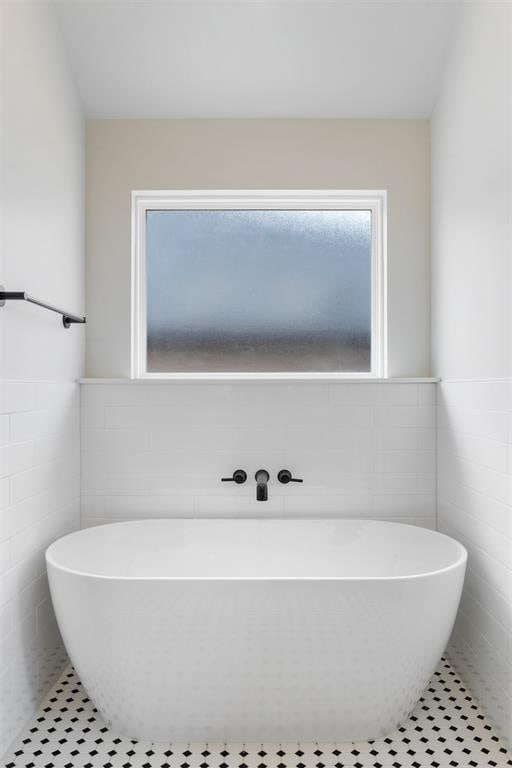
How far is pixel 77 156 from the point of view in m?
2.70

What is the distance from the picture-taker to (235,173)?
111 inches

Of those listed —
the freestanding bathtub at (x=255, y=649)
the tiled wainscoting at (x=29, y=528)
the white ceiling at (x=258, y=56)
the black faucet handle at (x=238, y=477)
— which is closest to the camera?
the freestanding bathtub at (x=255, y=649)

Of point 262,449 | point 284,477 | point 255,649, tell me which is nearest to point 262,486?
point 284,477

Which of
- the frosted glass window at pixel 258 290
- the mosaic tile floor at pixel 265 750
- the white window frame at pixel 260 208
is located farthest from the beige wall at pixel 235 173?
the mosaic tile floor at pixel 265 750

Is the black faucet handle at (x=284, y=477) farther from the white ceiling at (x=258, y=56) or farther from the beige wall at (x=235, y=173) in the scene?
the white ceiling at (x=258, y=56)

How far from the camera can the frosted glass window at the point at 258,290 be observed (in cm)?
295

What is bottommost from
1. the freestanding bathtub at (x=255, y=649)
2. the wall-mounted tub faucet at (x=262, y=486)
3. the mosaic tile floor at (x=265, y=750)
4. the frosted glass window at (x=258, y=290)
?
the mosaic tile floor at (x=265, y=750)

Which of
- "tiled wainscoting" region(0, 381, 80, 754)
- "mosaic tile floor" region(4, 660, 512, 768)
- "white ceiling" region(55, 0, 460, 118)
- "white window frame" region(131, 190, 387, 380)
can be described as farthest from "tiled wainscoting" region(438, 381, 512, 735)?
"tiled wainscoting" region(0, 381, 80, 754)

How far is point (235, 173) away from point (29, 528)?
6.28ft

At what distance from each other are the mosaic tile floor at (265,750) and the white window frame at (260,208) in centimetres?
154

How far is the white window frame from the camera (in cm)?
289

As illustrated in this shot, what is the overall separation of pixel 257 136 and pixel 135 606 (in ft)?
7.37

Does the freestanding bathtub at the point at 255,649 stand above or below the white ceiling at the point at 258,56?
below

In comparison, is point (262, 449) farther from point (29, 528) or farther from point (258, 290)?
point (29, 528)
